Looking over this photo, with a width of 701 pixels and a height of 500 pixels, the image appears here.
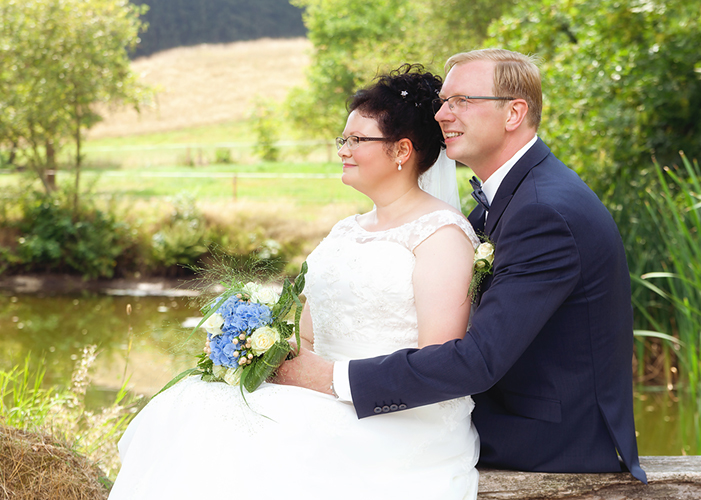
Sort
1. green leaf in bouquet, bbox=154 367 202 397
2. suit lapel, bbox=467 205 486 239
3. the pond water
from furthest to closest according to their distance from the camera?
the pond water → suit lapel, bbox=467 205 486 239 → green leaf in bouquet, bbox=154 367 202 397

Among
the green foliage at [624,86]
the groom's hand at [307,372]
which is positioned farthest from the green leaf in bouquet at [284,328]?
the green foliage at [624,86]

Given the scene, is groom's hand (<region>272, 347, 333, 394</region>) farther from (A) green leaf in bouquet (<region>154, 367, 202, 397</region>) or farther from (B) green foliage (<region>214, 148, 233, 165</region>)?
(B) green foliage (<region>214, 148, 233, 165</region>)

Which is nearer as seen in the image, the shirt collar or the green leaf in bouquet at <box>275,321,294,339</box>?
the green leaf in bouquet at <box>275,321,294,339</box>

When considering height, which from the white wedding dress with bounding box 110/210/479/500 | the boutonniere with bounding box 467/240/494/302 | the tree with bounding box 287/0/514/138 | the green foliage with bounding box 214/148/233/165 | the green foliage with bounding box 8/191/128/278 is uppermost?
the tree with bounding box 287/0/514/138

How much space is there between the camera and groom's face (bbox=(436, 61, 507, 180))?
206 cm

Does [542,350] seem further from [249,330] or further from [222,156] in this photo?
[222,156]

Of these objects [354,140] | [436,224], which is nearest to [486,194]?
[436,224]

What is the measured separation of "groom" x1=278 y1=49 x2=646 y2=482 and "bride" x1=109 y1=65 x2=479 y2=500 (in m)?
0.10

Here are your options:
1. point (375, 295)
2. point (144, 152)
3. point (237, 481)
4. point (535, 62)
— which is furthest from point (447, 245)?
point (144, 152)

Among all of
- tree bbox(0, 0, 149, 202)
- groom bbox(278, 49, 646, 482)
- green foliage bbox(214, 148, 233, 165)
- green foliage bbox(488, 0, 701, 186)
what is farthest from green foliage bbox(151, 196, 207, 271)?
green foliage bbox(214, 148, 233, 165)

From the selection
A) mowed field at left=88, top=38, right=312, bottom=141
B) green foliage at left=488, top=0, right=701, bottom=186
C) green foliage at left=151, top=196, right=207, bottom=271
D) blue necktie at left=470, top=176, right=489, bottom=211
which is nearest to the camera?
blue necktie at left=470, top=176, right=489, bottom=211

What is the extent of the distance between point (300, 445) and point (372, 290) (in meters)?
0.57

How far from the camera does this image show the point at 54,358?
24.1 ft

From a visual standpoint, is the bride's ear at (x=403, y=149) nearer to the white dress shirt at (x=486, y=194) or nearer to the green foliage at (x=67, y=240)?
the white dress shirt at (x=486, y=194)
